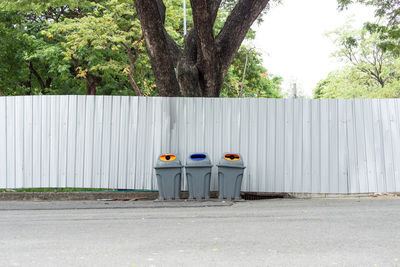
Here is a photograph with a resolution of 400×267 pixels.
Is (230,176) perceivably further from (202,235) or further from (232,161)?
(202,235)

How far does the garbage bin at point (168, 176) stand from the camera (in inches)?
404

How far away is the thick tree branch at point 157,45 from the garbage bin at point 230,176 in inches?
124

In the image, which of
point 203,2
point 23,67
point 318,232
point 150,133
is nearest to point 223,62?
point 203,2

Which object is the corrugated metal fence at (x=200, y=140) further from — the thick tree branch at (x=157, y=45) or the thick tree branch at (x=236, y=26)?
the thick tree branch at (x=236, y=26)

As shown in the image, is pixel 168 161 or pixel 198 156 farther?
pixel 198 156

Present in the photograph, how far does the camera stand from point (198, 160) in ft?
33.9

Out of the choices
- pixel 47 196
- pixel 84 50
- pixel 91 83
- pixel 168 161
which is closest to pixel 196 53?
pixel 168 161

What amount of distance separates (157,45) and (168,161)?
11.7 feet

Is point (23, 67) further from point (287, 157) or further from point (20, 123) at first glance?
point (287, 157)

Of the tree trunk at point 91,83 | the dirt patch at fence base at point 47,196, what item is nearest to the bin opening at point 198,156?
the dirt patch at fence base at point 47,196

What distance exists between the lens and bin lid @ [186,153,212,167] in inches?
404

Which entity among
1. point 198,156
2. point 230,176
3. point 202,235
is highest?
point 198,156

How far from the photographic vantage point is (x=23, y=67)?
89.4ft

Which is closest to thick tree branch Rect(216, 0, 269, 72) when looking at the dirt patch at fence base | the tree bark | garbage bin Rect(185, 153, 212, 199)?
the tree bark
